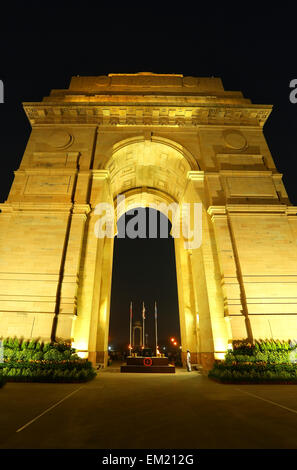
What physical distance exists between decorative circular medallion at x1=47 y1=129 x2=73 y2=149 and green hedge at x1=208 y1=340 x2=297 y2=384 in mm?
16972

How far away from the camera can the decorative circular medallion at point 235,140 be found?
18109 mm

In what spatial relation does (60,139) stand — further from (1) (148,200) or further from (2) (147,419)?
(2) (147,419)

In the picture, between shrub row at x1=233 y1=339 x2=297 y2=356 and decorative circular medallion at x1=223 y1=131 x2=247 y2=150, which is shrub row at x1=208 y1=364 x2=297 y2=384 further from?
decorative circular medallion at x1=223 y1=131 x2=247 y2=150

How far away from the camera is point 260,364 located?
10.1 meters

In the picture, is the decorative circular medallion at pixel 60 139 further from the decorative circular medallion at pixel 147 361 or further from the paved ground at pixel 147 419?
the decorative circular medallion at pixel 147 361

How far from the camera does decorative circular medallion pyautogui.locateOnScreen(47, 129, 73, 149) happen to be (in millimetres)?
17750

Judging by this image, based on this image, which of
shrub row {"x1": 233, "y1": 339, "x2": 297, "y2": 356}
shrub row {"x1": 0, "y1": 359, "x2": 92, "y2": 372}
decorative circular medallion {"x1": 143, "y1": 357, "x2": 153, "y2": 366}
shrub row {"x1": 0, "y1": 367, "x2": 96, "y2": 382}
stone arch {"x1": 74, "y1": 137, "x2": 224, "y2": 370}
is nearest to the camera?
shrub row {"x1": 0, "y1": 367, "x2": 96, "y2": 382}

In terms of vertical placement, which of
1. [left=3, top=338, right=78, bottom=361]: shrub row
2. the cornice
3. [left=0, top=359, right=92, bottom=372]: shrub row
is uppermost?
the cornice

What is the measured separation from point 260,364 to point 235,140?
1518 centimetres

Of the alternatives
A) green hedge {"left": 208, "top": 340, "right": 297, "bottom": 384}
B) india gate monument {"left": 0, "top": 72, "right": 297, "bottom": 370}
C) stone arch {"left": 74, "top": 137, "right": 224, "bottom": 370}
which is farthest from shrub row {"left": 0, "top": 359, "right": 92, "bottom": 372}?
green hedge {"left": 208, "top": 340, "right": 297, "bottom": 384}

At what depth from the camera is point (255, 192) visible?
1603cm

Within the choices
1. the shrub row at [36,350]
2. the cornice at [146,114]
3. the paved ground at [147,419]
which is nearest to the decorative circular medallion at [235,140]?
the cornice at [146,114]

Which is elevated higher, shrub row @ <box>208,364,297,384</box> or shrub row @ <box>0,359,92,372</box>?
shrub row @ <box>0,359,92,372</box>
